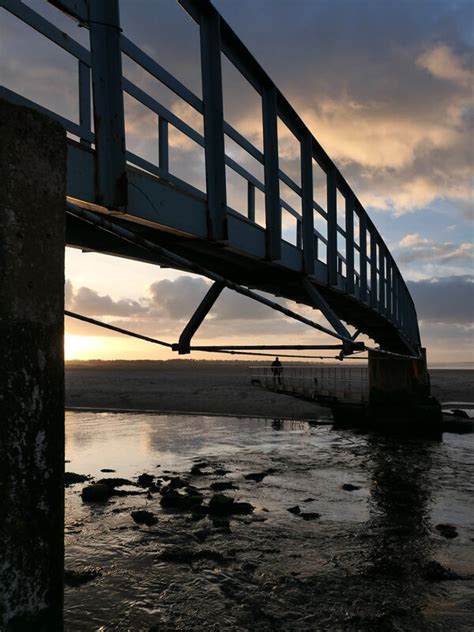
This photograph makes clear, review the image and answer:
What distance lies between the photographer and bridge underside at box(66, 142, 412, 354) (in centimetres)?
544

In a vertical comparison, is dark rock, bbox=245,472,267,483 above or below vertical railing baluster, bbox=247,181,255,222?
below

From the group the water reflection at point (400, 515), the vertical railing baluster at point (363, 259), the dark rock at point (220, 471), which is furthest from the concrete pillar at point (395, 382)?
the dark rock at point (220, 471)

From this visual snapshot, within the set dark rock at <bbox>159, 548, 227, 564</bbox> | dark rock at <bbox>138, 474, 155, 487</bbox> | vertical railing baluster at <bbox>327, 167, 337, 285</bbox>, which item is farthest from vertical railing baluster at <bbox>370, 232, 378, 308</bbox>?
dark rock at <bbox>159, 548, 227, 564</bbox>

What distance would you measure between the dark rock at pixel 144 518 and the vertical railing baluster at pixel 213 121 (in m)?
8.34

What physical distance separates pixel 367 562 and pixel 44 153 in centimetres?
971

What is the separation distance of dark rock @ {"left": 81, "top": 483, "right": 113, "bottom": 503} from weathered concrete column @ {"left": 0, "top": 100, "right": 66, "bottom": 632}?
11.8 m

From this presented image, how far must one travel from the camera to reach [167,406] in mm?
44094

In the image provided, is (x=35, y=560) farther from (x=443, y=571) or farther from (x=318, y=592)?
(x=443, y=571)

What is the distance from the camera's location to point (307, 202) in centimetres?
1101

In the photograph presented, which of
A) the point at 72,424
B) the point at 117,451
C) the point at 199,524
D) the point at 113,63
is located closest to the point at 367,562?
the point at 199,524

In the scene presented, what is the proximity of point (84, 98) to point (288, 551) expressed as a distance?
916cm

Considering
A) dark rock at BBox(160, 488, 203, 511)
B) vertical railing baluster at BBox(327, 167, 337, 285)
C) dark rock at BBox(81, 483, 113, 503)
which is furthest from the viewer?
dark rock at BBox(81, 483, 113, 503)

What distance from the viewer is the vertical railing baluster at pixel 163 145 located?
231 inches

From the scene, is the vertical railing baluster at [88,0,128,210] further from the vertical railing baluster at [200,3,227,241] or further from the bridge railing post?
the bridge railing post
